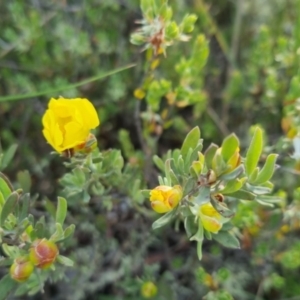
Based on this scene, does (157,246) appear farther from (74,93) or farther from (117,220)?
(74,93)

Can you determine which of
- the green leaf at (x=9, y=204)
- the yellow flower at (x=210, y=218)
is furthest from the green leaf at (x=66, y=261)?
the yellow flower at (x=210, y=218)

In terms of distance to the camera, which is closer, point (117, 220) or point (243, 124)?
point (117, 220)

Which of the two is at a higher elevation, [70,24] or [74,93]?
[70,24]

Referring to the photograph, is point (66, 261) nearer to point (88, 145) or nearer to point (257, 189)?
point (88, 145)

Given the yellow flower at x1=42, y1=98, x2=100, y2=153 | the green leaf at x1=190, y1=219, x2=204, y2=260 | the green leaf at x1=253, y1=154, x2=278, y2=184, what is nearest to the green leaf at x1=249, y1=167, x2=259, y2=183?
the green leaf at x1=253, y1=154, x2=278, y2=184

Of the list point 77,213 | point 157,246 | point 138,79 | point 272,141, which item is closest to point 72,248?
point 77,213

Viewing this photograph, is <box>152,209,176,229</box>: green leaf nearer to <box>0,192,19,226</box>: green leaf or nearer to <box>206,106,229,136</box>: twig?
<box>0,192,19,226</box>: green leaf

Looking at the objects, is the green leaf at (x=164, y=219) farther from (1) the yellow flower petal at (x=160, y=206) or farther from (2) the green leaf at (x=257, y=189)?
(2) the green leaf at (x=257, y=189)
